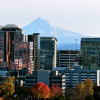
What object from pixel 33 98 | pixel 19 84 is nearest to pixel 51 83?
pixel 19 84

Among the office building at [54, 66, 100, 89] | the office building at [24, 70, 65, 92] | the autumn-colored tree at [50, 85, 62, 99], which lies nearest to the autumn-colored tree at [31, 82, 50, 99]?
the autumn-colored tree at [50, 85, 62, 99]

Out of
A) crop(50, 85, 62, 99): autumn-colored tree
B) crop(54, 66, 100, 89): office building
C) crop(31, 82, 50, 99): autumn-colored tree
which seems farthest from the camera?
crop(54, 66, 100, 89): office building

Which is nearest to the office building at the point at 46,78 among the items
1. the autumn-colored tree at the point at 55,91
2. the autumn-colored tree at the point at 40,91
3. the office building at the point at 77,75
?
the autumn-colored tree at the point at 55,91

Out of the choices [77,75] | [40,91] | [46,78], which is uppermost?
[77,75]

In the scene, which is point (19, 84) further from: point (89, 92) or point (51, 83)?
point (89, 92)

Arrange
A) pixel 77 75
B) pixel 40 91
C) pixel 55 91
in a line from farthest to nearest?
pixel 77 75 → pixel 55 91 → pixel 40 91

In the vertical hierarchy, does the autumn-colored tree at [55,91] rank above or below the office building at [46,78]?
below

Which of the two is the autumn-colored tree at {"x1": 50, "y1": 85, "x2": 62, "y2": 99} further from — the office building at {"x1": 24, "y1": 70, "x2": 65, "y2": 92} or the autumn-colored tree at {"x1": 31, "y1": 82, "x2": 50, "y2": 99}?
the office building at {"x1": 24, "y1": 70, "x2": 65, "y2": 92}

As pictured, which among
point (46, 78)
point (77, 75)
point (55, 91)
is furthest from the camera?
point (77, 75)

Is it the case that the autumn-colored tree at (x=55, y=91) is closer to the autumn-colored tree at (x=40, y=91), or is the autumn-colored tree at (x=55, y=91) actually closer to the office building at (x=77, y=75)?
the autumn-colored tree at (x=40, y=91)

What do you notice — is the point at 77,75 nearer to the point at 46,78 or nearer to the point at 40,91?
the point at 46,78

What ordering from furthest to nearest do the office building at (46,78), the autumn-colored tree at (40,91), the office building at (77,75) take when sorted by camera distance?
the office building at (77,75) → the office building at (46,78) → the autumn-colored tree at (40,91)

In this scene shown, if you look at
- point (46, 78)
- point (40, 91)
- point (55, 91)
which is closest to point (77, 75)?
point (46, 78)

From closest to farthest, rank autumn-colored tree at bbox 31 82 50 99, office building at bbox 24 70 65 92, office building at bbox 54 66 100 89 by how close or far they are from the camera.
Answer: autumn-colored tree at bbox 31 82 50 99, office building at bbox 24 70 65 92, office building at bbox 54 66 100 89
